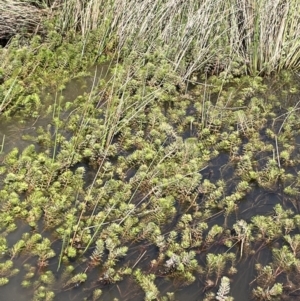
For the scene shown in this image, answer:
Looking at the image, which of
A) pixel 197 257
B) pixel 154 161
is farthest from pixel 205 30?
pixel 197 257

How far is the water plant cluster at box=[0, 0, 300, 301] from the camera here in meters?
3.07

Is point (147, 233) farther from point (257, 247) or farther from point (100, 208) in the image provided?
point (257, 247)

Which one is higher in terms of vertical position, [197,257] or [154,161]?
[154,161]

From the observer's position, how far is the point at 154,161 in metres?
3.96

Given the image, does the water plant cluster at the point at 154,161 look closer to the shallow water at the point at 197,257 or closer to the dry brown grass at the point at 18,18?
the shallow water at the point at 197,257

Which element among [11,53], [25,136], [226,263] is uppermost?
[11,53]

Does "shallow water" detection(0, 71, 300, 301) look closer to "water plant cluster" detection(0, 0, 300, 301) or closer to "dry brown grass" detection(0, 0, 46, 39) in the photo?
"water plant cluster" detection(0, 0, 300, 301)

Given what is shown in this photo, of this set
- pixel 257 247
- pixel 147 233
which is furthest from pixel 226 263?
pixel 147 233

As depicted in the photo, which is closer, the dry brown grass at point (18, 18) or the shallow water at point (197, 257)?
the shallow water at point (197, 257)

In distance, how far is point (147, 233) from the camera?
3250 millimetres

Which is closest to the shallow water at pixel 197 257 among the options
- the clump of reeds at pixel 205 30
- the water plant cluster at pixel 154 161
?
the water plant cluster at pixel 154 161

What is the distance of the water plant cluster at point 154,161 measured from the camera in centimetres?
307

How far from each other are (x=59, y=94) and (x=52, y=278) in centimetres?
233

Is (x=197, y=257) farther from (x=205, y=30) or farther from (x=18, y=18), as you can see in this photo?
(x=18, y=18)
